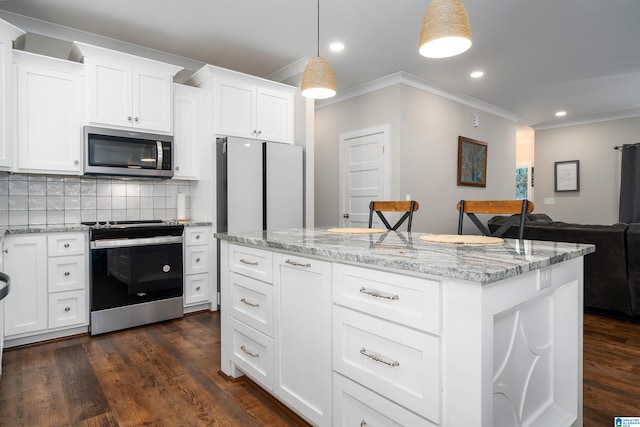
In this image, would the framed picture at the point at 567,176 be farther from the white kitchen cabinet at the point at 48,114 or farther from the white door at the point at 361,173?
the white kitchen cabinet at the point at 48,114

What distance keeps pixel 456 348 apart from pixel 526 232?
3244mm

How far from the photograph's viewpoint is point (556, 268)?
140 cm

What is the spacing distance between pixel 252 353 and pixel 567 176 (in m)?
7.17

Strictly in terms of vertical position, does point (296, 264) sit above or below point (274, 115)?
below

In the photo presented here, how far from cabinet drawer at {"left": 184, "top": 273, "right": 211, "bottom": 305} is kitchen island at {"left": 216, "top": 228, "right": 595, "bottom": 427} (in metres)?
1.79

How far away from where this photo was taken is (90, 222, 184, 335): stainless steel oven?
115 inches

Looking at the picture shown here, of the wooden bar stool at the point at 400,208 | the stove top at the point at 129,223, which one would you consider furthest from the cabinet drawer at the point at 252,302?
the stove top at the point at 129,223

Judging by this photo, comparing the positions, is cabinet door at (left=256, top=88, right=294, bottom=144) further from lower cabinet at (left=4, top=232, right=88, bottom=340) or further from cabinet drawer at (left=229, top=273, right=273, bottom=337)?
cabinet drawer at (left=229, top=273, right=273, bottom=337)

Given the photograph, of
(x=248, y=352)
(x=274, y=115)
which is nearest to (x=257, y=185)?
(x=274, y=115)

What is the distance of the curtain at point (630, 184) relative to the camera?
6062 mm

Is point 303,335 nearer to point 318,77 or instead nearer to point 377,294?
point 377,294

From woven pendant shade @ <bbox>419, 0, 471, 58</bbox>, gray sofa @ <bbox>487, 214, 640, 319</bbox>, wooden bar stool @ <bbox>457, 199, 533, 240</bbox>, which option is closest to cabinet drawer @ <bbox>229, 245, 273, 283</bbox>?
wooden bar stool @ <bbox>457, 199, 533, 240</bbox>

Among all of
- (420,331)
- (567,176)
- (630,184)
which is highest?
(567,176)

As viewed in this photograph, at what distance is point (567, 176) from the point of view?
6.90 metres
